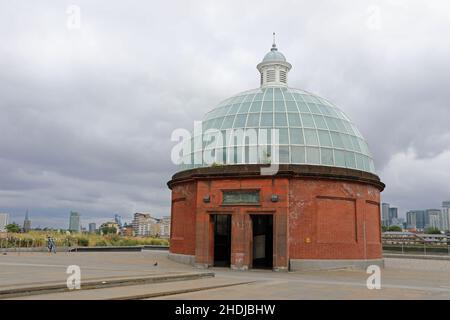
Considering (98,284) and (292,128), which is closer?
(98,284)

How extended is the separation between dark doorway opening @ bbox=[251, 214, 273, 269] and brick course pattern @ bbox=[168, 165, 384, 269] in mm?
4433

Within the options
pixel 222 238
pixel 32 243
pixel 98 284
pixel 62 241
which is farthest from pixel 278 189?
pixel 62 241

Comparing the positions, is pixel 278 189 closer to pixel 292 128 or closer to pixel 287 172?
pixel 287 172

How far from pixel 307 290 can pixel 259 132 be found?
517 inches

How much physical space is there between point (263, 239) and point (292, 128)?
761 centimetres

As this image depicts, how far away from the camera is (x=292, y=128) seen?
86.7 ft

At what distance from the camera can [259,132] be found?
26.4 metres

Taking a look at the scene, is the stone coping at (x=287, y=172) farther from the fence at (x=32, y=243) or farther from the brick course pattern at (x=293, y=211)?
the fence at (x=32, y=243)

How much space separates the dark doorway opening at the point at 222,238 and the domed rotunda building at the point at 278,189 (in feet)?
0.22

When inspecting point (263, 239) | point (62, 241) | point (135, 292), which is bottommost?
point (135, 292)

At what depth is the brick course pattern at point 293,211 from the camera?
76.0ft

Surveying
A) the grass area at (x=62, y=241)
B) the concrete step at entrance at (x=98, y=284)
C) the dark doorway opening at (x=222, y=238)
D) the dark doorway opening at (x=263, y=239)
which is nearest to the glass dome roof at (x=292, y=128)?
the dark doorway opening at (x=222, y=238)

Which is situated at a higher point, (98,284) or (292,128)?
(292,128)
